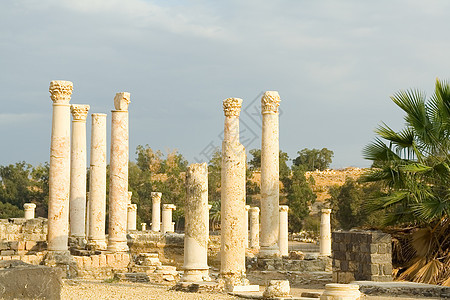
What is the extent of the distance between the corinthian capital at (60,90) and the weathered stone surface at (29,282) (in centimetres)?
1155

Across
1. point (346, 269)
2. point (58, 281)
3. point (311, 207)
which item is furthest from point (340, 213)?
point (58, 281)

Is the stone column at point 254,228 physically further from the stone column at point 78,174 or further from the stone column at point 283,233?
the stone column at point 78,174

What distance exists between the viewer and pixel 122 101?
2397 cm

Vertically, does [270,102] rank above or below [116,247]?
above

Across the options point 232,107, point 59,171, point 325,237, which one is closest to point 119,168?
point 59,171

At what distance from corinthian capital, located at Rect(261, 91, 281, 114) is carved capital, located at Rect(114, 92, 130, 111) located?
4676mm

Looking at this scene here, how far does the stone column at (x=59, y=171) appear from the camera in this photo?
21141mm

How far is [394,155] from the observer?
18.3 m

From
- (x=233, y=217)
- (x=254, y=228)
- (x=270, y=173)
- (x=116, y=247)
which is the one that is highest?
(x=270, y=173)

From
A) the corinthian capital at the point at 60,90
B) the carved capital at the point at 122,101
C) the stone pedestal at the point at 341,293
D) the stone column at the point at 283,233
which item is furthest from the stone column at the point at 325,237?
the stone pedestal at the point at 341,293

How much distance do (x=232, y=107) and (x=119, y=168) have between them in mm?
4545

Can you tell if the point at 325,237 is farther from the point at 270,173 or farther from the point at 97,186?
the point at 97,186

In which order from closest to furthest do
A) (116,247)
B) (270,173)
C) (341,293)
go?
(341,293) < (116,247) < (270,173)

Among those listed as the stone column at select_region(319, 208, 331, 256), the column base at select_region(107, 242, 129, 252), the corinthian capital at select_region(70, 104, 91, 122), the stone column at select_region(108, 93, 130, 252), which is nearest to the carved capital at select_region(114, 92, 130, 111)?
the stone column at select_region(108, 93, 130, 252)
